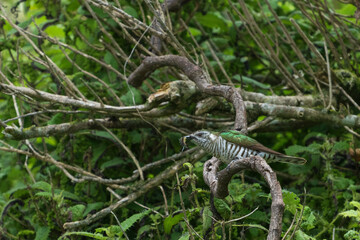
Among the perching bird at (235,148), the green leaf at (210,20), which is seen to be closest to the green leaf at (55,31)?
the green leaf at (210,20)

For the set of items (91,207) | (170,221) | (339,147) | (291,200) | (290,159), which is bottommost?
(339,147)

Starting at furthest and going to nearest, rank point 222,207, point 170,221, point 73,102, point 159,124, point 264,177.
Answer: point 159,124, point 73,102, point 170,221, point 222,207, point 264,177

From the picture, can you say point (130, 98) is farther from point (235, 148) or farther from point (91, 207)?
point (235, 148)

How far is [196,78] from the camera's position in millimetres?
3857

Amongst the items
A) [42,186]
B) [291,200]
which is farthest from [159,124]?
[291,200]

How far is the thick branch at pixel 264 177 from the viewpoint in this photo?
7.00ft

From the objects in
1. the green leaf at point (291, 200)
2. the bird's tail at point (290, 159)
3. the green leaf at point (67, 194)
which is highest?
the bird's tail at point (290, 159)

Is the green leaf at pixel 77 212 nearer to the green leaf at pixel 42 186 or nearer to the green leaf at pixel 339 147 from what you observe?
the green leaf at pixel 42 186

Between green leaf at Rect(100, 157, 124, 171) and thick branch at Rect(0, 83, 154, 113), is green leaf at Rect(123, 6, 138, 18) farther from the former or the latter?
green leaf at Rect(100, 157, 124, 171)

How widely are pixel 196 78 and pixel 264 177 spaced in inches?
66.6

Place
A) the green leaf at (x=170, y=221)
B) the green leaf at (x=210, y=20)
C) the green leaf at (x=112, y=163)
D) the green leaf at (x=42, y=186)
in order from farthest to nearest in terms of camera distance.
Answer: the green leaf at (x=210, y=20) → the green leaf at (x=112, y=163) → the green leaf at (x=42, y=186) → the green leaf at (x=170, y=221)

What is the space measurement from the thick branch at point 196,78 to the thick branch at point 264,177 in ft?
1.59

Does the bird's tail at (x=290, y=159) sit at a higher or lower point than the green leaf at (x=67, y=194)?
higher

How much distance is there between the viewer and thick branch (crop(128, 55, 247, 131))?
326 centimetres
